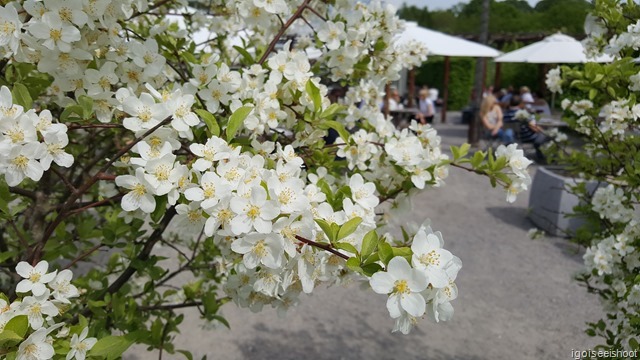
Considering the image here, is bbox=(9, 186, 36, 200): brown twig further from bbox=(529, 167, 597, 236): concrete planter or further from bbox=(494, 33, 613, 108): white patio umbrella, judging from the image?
bbox=(494, 33, 613, 108): white patio umbrella

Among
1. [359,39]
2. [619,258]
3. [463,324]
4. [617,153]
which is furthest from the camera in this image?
[463,324]

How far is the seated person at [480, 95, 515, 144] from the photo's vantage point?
34.2ft

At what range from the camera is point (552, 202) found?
6.11m

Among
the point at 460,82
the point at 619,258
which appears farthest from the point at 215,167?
the point at 460,82

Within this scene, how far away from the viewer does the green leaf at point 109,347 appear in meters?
1.34

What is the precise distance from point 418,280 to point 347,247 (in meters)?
0.17

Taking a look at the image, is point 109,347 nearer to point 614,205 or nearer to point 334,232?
point 334,232

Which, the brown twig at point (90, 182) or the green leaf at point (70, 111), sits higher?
the green leaf at point (70, 111)

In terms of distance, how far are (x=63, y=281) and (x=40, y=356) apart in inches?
11.7

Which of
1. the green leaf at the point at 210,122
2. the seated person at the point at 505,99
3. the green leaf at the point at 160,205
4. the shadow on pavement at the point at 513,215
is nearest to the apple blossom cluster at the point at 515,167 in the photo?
the green leaf at the point at 210,122

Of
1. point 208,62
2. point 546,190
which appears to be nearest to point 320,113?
point 208,62

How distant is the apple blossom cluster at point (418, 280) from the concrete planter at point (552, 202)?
495 centimetres

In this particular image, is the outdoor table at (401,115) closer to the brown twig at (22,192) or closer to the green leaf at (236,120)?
the brown twig at (22,192)

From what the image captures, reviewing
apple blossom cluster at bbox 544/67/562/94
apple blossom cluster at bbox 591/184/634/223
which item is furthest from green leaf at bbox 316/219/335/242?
apple blossom cluster at bbox 544/67/562/94
